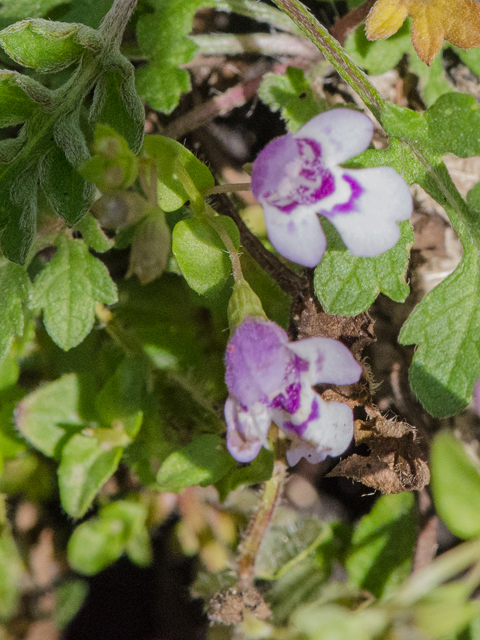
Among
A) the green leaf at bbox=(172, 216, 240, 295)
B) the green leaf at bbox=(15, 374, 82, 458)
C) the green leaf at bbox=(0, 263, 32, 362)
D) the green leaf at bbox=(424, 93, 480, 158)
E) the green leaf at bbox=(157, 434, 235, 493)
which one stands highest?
the green leaf at bbox=(424, 93, 480, 158)

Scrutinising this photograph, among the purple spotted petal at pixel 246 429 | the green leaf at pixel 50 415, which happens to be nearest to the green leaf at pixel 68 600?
the green leaf at pixel 50 415

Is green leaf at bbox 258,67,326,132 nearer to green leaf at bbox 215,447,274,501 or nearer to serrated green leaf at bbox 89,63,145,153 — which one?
serrated green leaf at bbox 89,63,145,153

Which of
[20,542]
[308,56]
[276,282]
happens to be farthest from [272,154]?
[20,542]

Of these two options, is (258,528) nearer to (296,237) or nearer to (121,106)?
(296,237)

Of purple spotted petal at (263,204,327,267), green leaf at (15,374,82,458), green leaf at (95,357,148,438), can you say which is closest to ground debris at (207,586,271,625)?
green leaf at (95,357,148,438)

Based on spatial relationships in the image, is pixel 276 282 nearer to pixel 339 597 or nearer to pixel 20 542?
pixel 339 597

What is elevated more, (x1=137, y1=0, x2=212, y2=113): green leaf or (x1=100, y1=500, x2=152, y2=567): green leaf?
(x1=137, y1=0, x2=212, y2=113): green leaf
